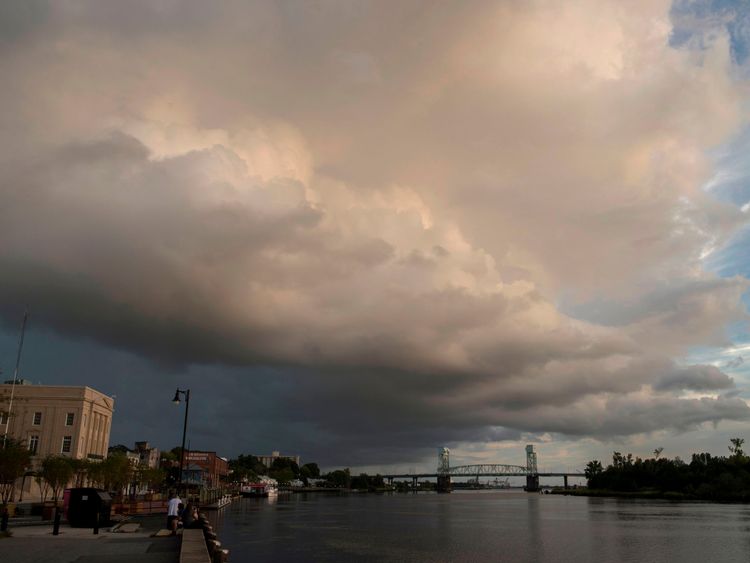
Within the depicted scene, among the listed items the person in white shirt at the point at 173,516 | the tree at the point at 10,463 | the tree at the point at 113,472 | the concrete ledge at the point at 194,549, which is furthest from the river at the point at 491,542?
the tree at the point at 10,463

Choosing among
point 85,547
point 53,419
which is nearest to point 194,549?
point 85,547

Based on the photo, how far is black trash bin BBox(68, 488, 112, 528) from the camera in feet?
150

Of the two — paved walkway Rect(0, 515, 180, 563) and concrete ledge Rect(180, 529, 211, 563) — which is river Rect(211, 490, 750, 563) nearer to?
paved walkway Rect(0, 515, 180, 563)

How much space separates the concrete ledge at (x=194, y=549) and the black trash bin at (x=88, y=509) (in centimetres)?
1263

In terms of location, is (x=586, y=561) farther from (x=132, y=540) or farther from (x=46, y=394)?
(x=46, y=394)

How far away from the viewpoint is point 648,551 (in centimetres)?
6325

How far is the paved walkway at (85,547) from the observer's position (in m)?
28.8

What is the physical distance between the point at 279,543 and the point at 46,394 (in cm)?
7305

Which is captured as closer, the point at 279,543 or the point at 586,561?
the point at 586,561

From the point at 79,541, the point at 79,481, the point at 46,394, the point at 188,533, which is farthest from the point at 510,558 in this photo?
the point at 46,394

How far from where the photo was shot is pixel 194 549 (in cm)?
2914

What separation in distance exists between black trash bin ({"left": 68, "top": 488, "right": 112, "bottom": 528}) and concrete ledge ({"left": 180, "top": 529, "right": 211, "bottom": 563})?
12.6 m

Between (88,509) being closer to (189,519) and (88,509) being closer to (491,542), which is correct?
(189,519)

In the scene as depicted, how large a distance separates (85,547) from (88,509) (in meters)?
14.4
